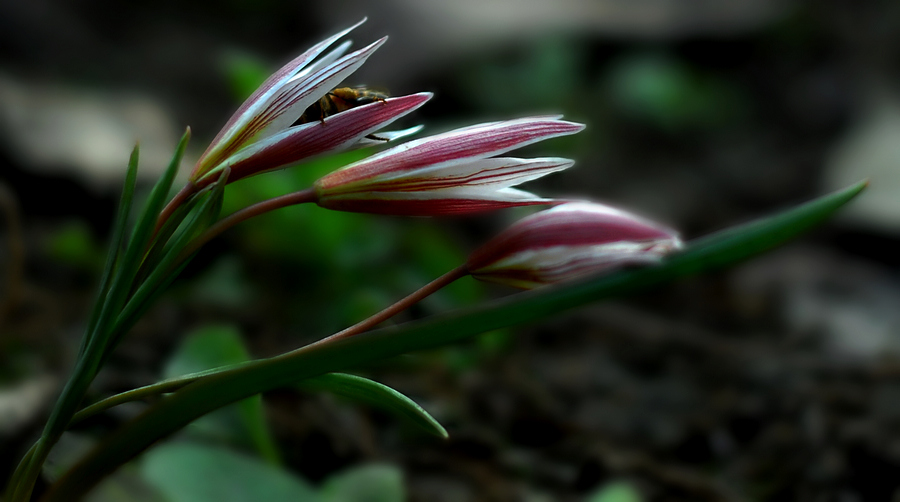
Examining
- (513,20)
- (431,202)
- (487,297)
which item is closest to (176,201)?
(431,202)

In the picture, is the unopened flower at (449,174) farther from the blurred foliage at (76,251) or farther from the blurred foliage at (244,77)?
the blurred foliage at (76,251)

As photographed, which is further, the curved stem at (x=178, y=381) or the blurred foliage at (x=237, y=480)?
the blurred foliage at (x=237, y=480)

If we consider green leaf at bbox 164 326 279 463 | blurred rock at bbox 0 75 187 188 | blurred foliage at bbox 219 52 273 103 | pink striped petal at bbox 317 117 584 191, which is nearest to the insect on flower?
pink striped petal at bbox 317 117 584 191

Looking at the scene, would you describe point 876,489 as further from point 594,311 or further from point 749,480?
point 594,311

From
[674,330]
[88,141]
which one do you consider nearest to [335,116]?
[674,330]

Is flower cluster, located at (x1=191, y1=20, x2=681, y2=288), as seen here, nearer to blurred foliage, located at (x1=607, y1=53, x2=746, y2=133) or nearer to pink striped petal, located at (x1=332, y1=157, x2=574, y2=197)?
pink striped petal, located at (x1=332, y1=157, x2=574, y2=197)

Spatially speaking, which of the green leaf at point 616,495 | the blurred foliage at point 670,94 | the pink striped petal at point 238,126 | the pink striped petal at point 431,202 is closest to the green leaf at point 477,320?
the pink striped petal at point 431,202
